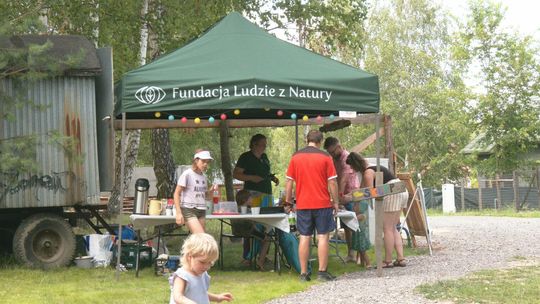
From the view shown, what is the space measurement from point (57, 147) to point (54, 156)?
23 cm

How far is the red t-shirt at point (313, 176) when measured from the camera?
9.07 meters

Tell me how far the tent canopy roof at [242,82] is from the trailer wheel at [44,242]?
5.98 feet

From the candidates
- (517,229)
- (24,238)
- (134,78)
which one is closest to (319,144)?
(134,78)

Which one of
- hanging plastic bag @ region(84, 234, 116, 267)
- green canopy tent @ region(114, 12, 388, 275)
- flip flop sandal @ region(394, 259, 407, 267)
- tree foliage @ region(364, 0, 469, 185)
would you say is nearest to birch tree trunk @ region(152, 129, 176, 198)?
hanging plastic bag @ region(84, 234, 116, 267)

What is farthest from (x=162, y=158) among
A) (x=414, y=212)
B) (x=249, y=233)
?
(x=249, y=233)

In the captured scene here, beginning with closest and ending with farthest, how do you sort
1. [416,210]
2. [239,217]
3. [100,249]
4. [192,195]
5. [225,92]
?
1. [192,195]
2. [225,92]
3. [239,217]
4. [100,249]
5. [416,210]

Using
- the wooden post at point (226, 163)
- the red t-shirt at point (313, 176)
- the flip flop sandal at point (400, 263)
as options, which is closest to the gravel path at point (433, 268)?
the flip flop sandal at point (400, 263)

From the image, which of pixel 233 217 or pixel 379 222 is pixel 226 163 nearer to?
pixel 233 217

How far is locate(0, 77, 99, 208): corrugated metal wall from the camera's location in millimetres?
10188

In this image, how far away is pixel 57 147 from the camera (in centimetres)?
1023

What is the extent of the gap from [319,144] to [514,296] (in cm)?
292

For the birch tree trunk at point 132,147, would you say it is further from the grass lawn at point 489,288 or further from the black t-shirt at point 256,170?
the grass lawn at point 489,288

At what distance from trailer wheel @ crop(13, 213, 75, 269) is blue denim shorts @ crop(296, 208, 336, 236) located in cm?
337

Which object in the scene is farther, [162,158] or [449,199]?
[449,199]
